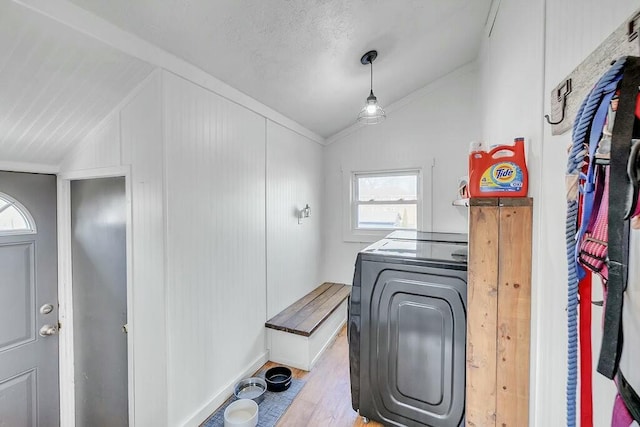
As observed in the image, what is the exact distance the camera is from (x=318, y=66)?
2.23m

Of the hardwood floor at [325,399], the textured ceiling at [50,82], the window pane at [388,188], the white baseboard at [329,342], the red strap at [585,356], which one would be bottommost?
the hardwood floor at [325,399]

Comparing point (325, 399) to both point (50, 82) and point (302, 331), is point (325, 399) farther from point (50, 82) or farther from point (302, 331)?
point (50, 82)

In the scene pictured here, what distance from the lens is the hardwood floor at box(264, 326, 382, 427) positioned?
1.90 meters

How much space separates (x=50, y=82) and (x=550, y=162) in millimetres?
2328

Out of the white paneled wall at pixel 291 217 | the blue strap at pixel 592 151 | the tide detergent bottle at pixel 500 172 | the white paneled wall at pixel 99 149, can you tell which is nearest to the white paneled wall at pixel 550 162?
the tide detergent bottle at pixel 500 172

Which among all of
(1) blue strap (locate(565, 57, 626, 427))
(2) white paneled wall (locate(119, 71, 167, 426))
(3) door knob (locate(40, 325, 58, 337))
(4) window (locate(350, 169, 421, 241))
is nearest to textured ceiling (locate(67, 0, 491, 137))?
(2) white paneled wall (locate(119, 71, 167, 426))

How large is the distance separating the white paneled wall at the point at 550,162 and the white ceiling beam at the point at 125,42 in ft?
6.19

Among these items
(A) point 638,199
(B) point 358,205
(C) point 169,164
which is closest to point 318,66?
(C) point 169,164

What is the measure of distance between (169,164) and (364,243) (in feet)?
Answer: 8.76

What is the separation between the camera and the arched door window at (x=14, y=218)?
1.77 meters

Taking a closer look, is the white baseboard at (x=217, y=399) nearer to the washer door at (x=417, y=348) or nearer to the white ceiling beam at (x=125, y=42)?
the washer door at (x=417, y=348)

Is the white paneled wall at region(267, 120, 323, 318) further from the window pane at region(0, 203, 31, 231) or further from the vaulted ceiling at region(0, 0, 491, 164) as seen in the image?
the window pane at region(0, 203, 31, 231)

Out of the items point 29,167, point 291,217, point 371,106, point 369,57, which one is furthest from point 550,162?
point 29,167

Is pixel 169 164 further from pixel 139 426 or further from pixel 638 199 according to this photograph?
pixel 638 199
